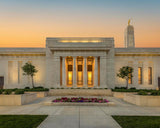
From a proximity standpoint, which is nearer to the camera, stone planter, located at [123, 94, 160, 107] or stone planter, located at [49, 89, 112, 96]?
stone planter, located at [123, 94, 160, 107]

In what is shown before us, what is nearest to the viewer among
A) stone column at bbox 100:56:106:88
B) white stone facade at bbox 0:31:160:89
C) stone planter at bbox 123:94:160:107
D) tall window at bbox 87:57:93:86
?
stone planter at bbox 123:94:160:107

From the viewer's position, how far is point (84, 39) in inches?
1447

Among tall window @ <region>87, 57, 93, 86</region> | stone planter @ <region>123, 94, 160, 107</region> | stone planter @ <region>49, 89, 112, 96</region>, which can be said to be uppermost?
tall window @ <region>87, 57, 93, 86</region>

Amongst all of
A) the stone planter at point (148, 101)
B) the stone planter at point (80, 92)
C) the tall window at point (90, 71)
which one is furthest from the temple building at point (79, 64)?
the stone planter at point (148, 101)

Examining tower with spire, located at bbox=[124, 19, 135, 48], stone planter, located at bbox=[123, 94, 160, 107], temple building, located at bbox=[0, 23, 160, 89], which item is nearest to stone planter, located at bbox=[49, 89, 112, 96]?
temple building, located at bbox=[0, 23, 160, 89]

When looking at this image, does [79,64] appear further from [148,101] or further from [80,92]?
[148,101]

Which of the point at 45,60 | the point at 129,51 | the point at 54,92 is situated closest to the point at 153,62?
the point at 129,51

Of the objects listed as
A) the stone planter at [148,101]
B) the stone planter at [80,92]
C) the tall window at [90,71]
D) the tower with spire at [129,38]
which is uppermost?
the tower with spire at [129,38]

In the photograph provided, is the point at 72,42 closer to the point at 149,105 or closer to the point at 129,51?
the point at 129,51

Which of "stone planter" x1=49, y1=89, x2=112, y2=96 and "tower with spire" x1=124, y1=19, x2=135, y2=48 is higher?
"tower with spire" x1=124, y1=19, x2=135, y2=48

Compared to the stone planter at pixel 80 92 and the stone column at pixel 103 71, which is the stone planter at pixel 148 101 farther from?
the stone column at pixel 103 71

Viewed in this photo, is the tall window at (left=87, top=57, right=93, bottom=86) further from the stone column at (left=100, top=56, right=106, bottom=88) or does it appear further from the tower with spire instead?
the tower with spire

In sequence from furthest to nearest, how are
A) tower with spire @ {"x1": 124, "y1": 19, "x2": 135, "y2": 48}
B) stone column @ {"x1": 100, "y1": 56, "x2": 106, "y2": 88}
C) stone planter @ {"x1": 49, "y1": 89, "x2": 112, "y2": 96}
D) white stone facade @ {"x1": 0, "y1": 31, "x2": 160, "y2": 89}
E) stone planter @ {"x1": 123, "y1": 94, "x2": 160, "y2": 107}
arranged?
1. tower with spire @ {"x1": 124, "y1": 19, "x2": 135, "y2": 48}
2. white stone facade @ {"x1": 0, "y1": 31, "x2": 160, "y2": 89}
3. stone column @ {"x1": 100, "y1": 56, "x2": 106, "y2": 88}
4. stone planter @ {"x1": 49, "y1": 89, "x2": 112, "y2": 96}
5. stone planter @ {"x1": 123, "y1": 94, "x2": 160, "y2": 107}

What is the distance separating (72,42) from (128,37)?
38.1 metres
